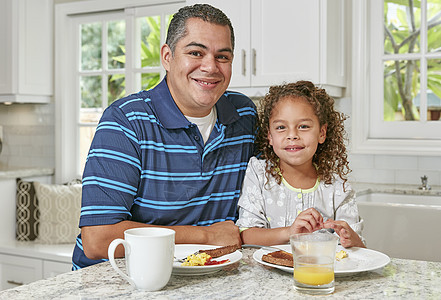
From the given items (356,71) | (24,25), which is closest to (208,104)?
(356,71)

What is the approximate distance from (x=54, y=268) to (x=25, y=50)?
1.64 meters

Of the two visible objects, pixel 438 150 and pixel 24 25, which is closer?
pixel 438 150

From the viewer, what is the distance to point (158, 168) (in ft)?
5.30

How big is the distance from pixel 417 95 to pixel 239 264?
226cm

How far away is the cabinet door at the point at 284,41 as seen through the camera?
296 centimetres

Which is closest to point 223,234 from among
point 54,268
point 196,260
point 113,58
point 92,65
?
point 196,260

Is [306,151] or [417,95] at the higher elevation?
[417,95]

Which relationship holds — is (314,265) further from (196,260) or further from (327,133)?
(327,133)

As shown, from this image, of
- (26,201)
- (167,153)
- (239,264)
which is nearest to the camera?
(239,264)

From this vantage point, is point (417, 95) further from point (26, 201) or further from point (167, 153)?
point (26, 201)

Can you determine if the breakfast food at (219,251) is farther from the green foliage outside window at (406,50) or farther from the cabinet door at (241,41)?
the green foliage outside window at (406,50)

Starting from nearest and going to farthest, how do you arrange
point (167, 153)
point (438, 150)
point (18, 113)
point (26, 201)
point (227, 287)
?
point (227, 287) < point (167, 153) < point (438, 150) < point (26, 201) < point (18, 113)

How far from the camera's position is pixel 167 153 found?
5.37 ft

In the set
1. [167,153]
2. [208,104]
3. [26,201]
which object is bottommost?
[26,201]
